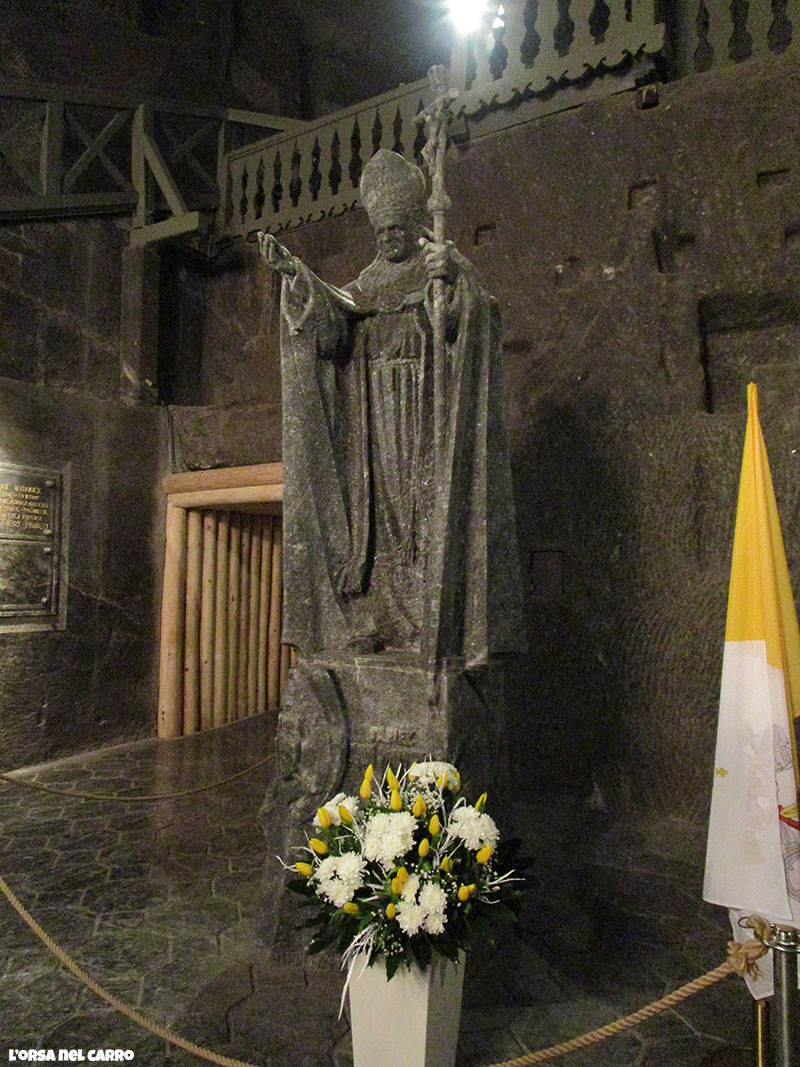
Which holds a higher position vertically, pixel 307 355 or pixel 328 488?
pixel 307 355

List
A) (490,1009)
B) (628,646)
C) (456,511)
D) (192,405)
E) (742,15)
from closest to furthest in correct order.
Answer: (490,1009) < (456,511) < (628,646) < (742,15) < (192,405)

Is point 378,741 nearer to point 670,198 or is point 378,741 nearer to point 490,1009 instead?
point 490,1009

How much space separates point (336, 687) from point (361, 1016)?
110 cm

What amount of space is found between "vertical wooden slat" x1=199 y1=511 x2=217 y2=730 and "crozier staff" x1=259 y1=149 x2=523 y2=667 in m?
3.61

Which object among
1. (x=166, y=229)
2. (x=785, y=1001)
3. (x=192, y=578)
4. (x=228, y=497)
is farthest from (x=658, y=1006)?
(x=166, y=229)

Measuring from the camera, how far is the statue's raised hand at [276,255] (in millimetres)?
2811

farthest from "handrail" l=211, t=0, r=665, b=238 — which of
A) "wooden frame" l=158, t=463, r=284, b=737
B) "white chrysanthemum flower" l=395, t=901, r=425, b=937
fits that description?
"white chrysanthemum flower" l=395, t=901, r=425, b=937

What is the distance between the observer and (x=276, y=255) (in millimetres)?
2867

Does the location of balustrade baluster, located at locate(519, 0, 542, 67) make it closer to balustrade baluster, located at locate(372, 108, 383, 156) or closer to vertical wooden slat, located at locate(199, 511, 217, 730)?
balustrade baluster, located at locate(372, 108, 383, 156)

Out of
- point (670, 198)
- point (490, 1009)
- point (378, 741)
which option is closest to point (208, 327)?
point (670, 198)

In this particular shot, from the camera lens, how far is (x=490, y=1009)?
8.39 ft

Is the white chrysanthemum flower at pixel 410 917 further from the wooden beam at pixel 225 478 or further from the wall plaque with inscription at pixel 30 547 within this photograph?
the wall plaque with inscription at pixel 30 547

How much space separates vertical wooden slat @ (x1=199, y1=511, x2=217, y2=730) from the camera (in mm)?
6480

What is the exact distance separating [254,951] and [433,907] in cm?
128
